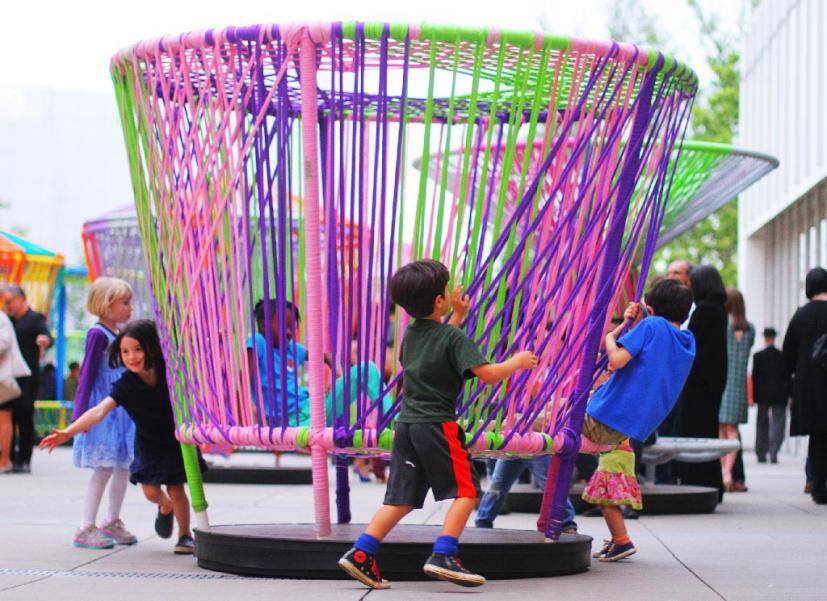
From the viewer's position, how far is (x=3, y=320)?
12.1 m

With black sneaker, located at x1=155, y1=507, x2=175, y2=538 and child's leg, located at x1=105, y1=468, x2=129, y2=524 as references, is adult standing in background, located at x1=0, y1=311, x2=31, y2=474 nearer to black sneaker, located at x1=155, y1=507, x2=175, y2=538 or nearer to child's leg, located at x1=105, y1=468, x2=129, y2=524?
child's leg, located at x1=105, y1=468, x2=129, y2=524

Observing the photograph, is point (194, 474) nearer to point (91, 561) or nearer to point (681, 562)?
point (91, 561)

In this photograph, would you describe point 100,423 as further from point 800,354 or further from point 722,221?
point 722,221

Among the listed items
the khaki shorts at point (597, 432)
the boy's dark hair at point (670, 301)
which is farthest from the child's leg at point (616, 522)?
the boy's dark hair at point (670, 301)

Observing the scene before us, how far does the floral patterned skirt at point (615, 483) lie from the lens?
6273 mm

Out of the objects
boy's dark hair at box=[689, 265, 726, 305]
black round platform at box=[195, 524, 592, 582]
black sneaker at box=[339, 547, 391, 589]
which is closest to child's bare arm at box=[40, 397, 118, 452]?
black round platform at box=[195, 524, 592, 582]

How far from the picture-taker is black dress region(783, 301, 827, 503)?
9.46 metres

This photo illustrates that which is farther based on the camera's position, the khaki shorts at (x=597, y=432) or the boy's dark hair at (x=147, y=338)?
the boy's dark hair at (x=147, y=338)

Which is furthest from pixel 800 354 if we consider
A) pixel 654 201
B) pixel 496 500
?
pixel 654 201

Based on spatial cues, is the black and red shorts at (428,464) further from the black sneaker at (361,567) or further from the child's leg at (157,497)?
the child's leg at (157,497)

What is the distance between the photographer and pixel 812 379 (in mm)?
9586

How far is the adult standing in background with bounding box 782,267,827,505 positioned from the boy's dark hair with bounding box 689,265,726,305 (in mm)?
758

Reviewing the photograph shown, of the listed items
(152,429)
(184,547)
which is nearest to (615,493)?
(184,547)

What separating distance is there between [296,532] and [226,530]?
0.93 feet
